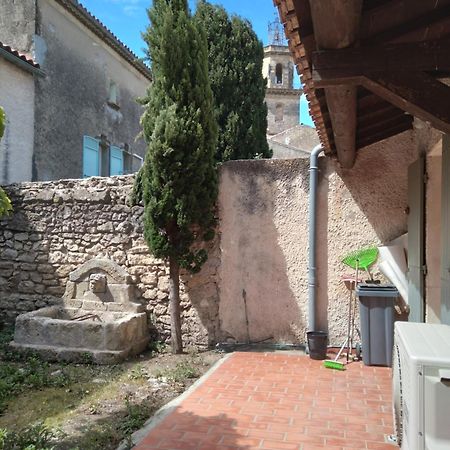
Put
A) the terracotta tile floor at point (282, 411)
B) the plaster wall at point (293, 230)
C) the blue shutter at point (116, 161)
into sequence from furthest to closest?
1. the blue shutter at point (116, 161)
2. the plaster wall at point (293, 230)
3. the terracotta tile floor at point (282, 411)

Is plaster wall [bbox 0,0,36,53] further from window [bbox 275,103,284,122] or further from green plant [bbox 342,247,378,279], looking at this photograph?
window [bbox 275,103,284,122]

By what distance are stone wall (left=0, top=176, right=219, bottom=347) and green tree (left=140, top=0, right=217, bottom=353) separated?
14.9 inches

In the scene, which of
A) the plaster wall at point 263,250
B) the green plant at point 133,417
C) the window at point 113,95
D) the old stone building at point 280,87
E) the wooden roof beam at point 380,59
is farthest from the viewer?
the old stone building at point 280,87

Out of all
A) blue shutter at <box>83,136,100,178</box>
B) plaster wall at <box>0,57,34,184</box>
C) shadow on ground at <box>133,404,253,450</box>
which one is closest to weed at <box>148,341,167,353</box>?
shadow on ground at <box>133,404,253,450</box>

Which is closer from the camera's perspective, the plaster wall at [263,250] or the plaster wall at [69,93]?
the plaster wall at [263,250]

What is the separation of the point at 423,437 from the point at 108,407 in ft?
11.4

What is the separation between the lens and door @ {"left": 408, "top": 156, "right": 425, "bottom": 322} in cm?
504

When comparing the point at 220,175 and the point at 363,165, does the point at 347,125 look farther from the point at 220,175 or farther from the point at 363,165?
the point at 220,175

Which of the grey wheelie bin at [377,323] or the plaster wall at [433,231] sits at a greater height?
the plaster wall at [433,231]

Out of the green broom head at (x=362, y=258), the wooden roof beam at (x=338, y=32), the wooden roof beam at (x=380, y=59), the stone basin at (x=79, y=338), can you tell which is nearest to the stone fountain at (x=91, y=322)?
the stone basin at (x=79, y=338)

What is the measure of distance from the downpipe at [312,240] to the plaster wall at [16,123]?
635 cm

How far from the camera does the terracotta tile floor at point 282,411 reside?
3607 mm

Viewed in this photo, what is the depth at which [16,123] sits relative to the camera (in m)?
9.65

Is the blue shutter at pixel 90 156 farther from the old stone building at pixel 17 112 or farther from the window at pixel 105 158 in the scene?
the old stone building at pixel 17 112
